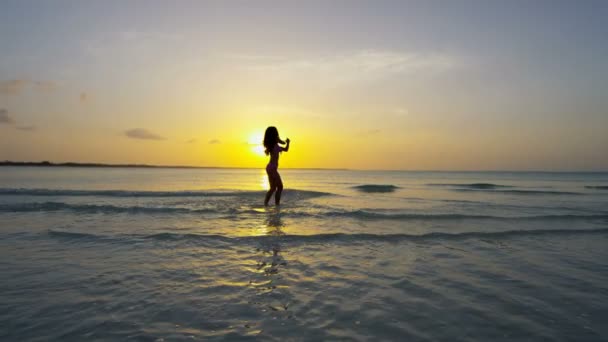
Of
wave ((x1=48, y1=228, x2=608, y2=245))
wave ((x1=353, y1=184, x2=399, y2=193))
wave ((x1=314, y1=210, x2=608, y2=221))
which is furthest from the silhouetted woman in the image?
wave ((x1=353, y1=184, x2=399, y2=193))

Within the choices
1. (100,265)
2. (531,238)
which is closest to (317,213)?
(531,238)

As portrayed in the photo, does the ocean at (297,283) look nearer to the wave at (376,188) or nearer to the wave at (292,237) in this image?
the wave at (292,237)

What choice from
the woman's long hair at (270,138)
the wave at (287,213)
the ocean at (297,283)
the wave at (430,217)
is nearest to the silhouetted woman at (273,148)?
the woman's long hair at (270,138)

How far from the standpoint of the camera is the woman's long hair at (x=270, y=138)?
38.5 ft

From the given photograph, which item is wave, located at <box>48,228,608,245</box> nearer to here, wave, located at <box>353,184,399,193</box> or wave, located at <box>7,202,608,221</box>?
wave, located at <box>7,202,608,221</box>

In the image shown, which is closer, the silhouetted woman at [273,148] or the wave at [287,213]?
the wave at [287,213]

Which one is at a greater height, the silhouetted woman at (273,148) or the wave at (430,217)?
the silhouetted woman at (273,148)

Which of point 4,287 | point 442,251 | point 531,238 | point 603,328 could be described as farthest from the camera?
point 531,238

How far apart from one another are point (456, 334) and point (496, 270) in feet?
8.56

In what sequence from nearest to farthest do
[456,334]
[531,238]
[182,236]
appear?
[456,334] < [182,236] < [531,238]

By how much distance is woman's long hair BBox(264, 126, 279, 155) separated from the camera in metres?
11.7

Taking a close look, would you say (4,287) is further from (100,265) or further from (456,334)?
(456,334)

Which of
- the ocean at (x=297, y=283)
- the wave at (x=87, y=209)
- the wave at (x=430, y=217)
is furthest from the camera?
the wave at (x=87, y=209)

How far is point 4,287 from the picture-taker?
12.6 ft
